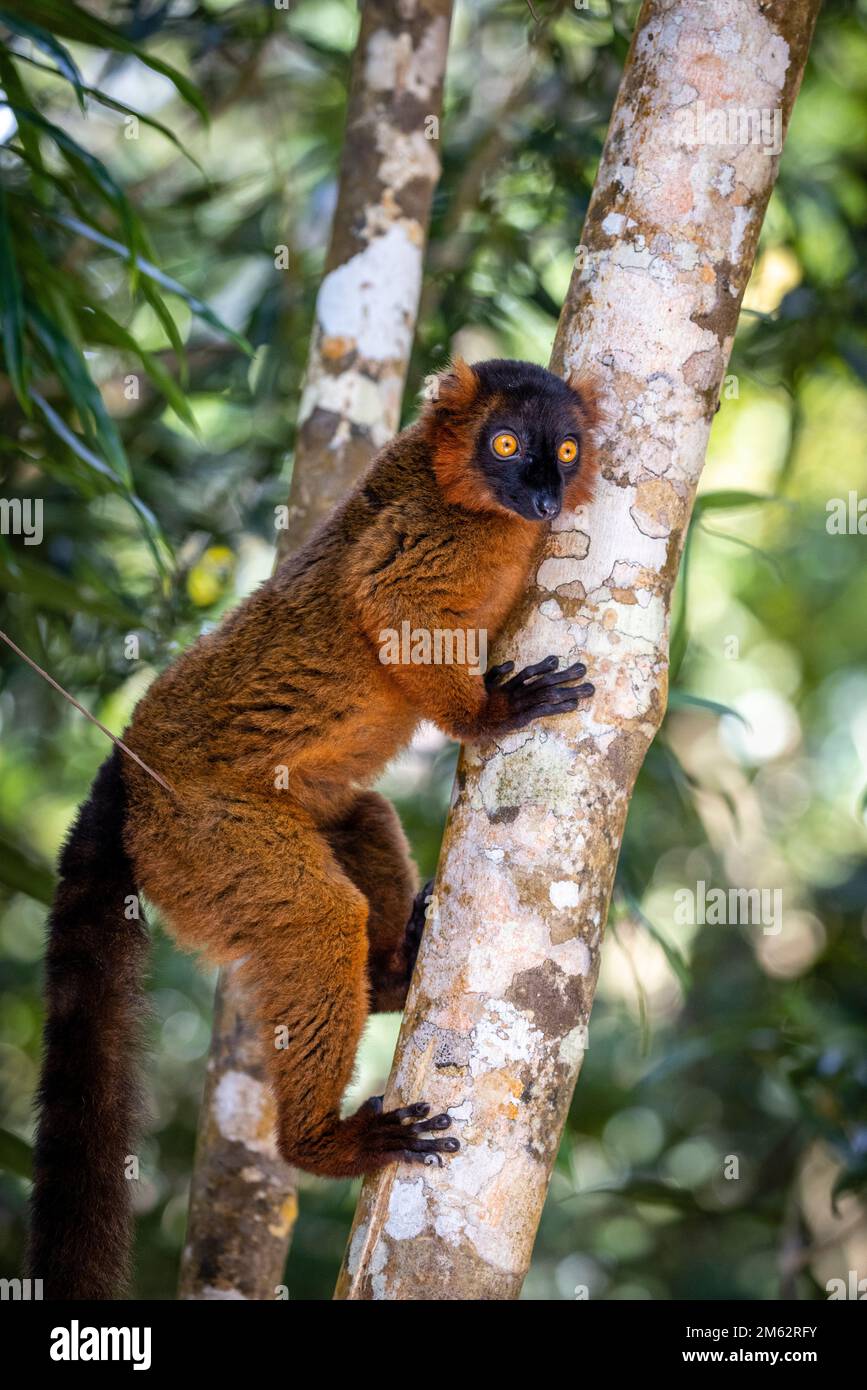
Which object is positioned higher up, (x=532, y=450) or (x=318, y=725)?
(x=532, y=450)

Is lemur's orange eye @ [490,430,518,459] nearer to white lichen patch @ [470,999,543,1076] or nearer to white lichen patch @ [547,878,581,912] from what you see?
white lichen patch @ [547,878,581,912]

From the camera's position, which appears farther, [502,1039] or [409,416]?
[409,416]

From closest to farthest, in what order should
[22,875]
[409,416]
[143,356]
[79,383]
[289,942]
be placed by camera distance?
1. [289,942]
2. [79,383]
3. [143,356]
4. [22,875]
5. [409,416]

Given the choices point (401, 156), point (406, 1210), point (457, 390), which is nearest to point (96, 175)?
point (457, 390)

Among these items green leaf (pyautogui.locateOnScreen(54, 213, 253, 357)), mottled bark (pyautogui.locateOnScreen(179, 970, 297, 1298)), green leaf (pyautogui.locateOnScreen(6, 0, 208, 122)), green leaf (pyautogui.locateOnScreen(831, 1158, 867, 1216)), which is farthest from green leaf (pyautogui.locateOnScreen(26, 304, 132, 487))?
green leaf (pyautogui.locateOnScreen(831, 1158, 867, 1216))

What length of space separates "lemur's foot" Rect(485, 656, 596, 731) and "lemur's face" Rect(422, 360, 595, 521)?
447 mm

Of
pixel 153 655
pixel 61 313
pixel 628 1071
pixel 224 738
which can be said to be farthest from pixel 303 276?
pixel 628 1071

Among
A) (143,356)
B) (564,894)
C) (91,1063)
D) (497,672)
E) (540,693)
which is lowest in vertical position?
(91,1063)

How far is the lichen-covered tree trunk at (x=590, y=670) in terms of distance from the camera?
259 centimetres

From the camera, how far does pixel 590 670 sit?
2877 millimetres

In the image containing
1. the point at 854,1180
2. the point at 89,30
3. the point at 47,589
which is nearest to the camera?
the point at 89,30

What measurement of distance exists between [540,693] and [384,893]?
1.32 m

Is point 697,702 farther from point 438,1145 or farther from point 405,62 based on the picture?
point 405,62

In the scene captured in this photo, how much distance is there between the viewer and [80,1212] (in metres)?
3.06
